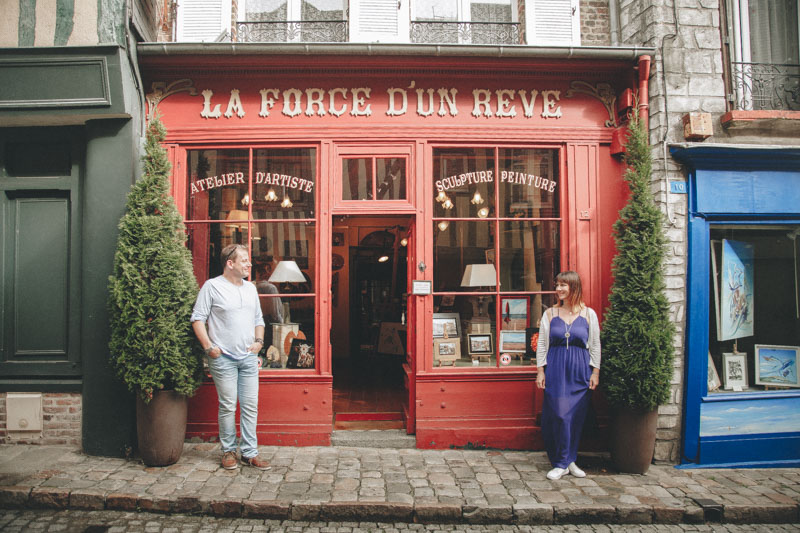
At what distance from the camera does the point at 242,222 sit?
554 cm

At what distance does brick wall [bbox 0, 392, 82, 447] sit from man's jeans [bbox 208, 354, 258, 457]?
5.69ft

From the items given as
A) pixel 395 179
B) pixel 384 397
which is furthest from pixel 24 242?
pixel 384 397

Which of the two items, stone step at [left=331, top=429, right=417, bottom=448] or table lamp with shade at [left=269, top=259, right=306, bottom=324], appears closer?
stone step at [left=331, top=429, right=417, bottom=448]

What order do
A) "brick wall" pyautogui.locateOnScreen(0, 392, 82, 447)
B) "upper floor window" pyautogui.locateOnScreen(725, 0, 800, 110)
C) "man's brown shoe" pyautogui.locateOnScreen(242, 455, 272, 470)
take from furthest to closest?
"upper floor window" pyautogui.locateOnScreen(725, 0, 800, 110) < "brick wall" pyautogui.locateOnScreen(0, 392, 82, 447) < "man's brown shoe" pyautogui.locateOnScreen(242, 455, 272, 470)

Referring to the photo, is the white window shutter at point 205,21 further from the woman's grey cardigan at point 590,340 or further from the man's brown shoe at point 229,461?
the woman's grey cardigan at point 590,340

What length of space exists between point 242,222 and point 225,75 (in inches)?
67.2

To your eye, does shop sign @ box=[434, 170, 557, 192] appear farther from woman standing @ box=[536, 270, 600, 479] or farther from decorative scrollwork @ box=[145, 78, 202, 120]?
decorative scrollwork @ box=[145, 78, 202, 120]

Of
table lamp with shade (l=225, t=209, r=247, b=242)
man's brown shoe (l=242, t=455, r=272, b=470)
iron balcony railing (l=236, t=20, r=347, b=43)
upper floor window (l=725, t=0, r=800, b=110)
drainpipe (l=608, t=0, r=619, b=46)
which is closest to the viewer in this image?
man's brown shoe (l=242, t=455, r=272, b=470)

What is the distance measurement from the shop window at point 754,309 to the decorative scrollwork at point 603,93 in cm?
173

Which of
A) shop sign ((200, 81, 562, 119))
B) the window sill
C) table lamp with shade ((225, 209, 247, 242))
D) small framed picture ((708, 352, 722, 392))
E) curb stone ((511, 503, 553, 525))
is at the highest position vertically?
shop sign ((200, 81, 562, 119))

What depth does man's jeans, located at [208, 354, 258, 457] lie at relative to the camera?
4602 millimetres

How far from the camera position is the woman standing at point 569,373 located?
459 cm

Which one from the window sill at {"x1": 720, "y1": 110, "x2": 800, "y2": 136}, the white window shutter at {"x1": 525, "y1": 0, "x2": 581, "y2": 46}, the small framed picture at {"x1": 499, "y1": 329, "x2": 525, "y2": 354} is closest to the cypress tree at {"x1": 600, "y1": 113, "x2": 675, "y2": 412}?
the small framed picture at {"x1": 499, "y1": 329, "x2": 525, "y2": 354}

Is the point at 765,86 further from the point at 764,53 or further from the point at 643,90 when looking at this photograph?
the point at 643,90
